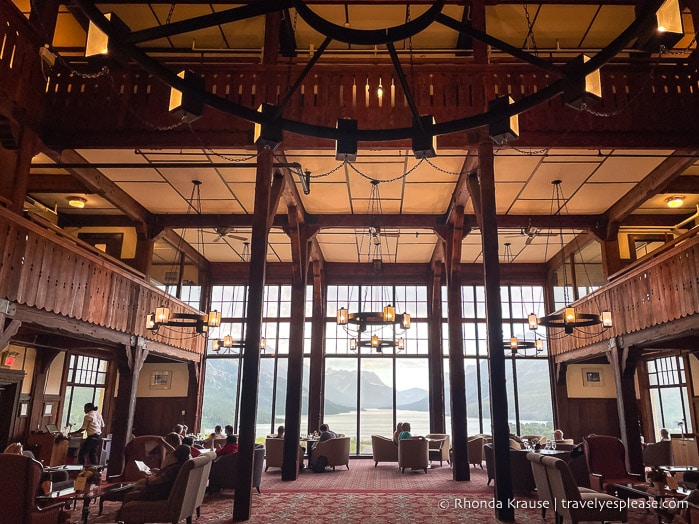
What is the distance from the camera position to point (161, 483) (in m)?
5.68

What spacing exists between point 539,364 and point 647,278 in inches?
305

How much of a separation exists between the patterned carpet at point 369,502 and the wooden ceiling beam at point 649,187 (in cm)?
584

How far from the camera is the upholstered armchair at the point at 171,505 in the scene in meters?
5.38

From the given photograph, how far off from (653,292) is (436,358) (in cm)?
774

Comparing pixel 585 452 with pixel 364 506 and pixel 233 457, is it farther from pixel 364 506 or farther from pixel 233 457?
pixel 233 457

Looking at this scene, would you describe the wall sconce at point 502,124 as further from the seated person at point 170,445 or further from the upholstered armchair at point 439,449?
the upholstered armchair at point 439,449

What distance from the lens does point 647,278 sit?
30.4ft

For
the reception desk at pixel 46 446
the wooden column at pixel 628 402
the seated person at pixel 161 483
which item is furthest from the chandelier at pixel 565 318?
the reception desk at pixel 46 446

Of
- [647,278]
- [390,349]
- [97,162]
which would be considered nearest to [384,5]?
[97,162]

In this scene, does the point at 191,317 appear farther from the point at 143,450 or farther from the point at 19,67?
the point at 19,67

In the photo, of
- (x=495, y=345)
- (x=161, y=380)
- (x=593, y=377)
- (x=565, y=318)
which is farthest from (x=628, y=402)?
A: (x=161, y=380)

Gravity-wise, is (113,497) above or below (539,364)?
below

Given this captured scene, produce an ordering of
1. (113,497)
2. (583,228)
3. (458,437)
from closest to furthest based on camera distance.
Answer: (113,497)
(458,437)
(583,228)

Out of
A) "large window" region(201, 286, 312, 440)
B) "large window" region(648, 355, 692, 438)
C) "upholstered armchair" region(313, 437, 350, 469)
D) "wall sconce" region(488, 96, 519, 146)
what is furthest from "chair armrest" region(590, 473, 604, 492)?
"large window" region(201, 286, 312, 440)
